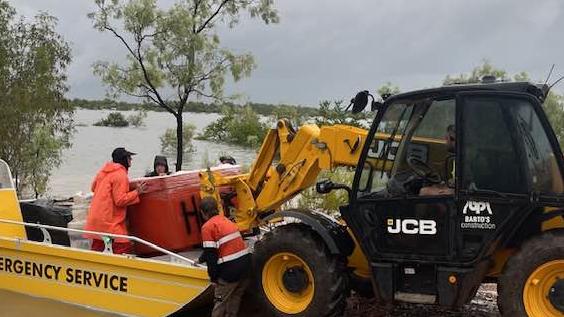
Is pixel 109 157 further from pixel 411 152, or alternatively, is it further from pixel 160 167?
pixel 411 152

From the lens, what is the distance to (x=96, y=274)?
7277mm

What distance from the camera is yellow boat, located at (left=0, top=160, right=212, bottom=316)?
6.66 m

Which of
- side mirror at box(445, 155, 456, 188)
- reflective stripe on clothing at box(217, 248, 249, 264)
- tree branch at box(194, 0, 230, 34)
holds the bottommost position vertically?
reflective stripe on clothing at box(217, 248, 249, 264)

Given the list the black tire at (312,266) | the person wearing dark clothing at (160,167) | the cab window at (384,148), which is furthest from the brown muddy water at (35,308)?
the cab window at (384,148)

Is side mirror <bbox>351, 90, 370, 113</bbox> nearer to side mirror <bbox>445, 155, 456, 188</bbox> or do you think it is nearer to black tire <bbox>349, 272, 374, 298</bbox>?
side mirror <bbox>445, 155, 456, 188</bbox>

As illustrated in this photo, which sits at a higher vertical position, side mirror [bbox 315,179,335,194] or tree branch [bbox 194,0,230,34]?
tree branch [bbox 194,0,230,34]

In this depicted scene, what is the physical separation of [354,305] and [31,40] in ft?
46.6

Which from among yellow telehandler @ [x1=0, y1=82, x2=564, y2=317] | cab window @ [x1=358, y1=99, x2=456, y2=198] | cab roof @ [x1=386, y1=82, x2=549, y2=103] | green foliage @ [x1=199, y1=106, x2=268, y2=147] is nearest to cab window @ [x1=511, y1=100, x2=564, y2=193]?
yellow telehandler @ [x1=0, y1=82, x2=564, y2=317]

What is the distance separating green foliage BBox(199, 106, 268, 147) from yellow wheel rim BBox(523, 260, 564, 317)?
672 inches

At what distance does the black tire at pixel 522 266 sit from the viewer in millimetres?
5059

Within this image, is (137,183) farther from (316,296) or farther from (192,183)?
(316,296)

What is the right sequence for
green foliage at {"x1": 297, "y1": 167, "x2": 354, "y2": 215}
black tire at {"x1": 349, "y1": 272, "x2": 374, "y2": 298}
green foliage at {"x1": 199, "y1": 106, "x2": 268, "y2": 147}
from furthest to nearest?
green foliage at {"x1": 199, "y1": 106, "x2": 268, "y2": 147} → green foliage at {"x1": 297, "y1": 167, "x2": 354, "y2": 215} → black tire at {"x1": 349, "y1": 272, "x2": 374, "y2": 298}

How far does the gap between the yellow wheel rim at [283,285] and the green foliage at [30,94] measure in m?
13.7

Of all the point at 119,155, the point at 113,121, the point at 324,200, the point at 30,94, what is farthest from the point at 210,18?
the point at 113,121
